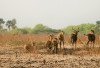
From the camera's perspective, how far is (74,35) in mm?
12375

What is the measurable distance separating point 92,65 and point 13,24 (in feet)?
217

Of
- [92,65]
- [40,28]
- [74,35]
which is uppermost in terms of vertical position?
[40,28]

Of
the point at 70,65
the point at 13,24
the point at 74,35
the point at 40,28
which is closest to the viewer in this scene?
the point at 70,65

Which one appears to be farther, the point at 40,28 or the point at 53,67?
the point at 40,28

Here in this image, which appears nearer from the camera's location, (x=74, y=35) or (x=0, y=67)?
(x=0, y=67)

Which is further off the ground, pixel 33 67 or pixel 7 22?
pixel 7 22

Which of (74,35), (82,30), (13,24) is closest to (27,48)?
(74,35)

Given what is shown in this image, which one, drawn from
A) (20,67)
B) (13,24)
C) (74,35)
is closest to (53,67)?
(20,67)

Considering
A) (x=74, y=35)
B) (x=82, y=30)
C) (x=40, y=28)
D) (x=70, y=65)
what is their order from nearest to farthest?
(x=70, y=65) < (x=74, y=35) < (x=82, y=30) < (x=40, y=28)

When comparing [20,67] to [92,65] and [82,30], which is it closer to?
[92,65]

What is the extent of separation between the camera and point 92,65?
680cm

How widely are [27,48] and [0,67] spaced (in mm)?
4430

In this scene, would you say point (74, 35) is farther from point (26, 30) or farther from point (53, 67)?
point (26, 30)

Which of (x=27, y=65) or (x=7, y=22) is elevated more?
(x=7, y=22)
